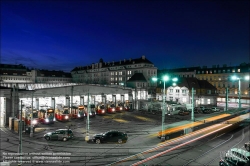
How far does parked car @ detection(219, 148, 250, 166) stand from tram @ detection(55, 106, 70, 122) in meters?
29.3

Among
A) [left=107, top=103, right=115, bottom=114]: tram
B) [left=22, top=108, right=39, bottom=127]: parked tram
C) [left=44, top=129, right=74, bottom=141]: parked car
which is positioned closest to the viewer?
[left=44, top=129, right=74, bottom=141]: parked car

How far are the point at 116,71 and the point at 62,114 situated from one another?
61.9 meters

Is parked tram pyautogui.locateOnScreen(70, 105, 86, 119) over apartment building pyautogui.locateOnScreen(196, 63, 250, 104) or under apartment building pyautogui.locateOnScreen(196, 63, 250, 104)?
under

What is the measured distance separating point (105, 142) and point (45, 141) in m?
8.01

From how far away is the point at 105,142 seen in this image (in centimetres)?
2191

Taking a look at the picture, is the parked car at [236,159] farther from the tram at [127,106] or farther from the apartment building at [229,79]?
the apartment building at [229,79]

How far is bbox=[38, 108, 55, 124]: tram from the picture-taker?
3403 cm

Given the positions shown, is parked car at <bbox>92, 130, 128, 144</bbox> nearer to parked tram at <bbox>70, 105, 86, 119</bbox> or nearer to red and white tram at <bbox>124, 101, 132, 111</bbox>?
parked tram at <bbox>70, 105, 86, 119</bbox>

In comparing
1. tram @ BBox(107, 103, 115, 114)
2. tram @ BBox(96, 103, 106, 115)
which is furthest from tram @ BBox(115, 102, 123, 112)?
tram @ BBox(96, 103, 106, 115)

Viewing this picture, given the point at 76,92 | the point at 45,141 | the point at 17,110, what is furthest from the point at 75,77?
the point at 45,141

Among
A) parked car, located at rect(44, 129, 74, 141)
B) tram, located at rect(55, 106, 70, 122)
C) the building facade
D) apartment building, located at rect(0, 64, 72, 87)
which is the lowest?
parked car, located at rect(44, 129, 74, 141)

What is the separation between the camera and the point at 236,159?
1534 centimetres

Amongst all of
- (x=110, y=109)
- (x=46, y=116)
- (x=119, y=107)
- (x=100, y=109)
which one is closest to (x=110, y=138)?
(x=46, y=116)

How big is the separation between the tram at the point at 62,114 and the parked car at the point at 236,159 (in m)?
29.3
